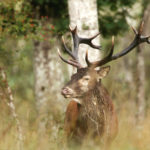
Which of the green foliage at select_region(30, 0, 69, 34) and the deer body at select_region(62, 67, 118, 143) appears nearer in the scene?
the deer body at select_region(62, 67, 118, 143)

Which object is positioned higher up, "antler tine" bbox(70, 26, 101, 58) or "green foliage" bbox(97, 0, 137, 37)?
"green foliage" bbox(97, 0, 137, 37)

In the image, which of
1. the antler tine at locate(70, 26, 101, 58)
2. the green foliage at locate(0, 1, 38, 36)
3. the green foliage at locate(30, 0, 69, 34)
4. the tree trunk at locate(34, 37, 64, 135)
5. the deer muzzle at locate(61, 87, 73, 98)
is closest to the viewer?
the deer muzzle at locate(61, 87, 73, 98)

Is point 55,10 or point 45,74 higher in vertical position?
point 55,10

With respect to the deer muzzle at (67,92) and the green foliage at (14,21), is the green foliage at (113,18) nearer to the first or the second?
the green foliage at (14,21)

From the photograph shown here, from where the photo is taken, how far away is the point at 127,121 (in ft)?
20.1

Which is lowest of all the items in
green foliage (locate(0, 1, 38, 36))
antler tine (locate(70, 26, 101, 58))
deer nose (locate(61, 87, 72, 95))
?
deer nose (locate(61, 87, 72, 95))

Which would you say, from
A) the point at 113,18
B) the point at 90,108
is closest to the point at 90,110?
the point at 90,108

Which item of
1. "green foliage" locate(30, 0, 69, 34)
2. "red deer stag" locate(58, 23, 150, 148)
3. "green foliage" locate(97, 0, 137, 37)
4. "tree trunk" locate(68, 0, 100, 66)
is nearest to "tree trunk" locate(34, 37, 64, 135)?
"green foliage" locate(30, 0, 69, 34)

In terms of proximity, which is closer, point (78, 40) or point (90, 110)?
point (90, 110)

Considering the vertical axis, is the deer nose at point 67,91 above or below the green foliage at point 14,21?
below

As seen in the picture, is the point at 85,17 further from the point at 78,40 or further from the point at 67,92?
the point at 67,92

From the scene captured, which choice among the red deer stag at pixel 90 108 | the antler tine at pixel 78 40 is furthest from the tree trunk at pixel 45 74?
the red deer stag at pixel 90 108

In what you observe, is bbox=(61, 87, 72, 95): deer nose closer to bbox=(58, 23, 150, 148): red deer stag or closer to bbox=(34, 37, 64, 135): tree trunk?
bbox=(58, 23, 150, 148): red deer stag

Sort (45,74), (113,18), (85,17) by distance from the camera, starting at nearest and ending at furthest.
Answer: (85,17), (45,74), (113,18)
